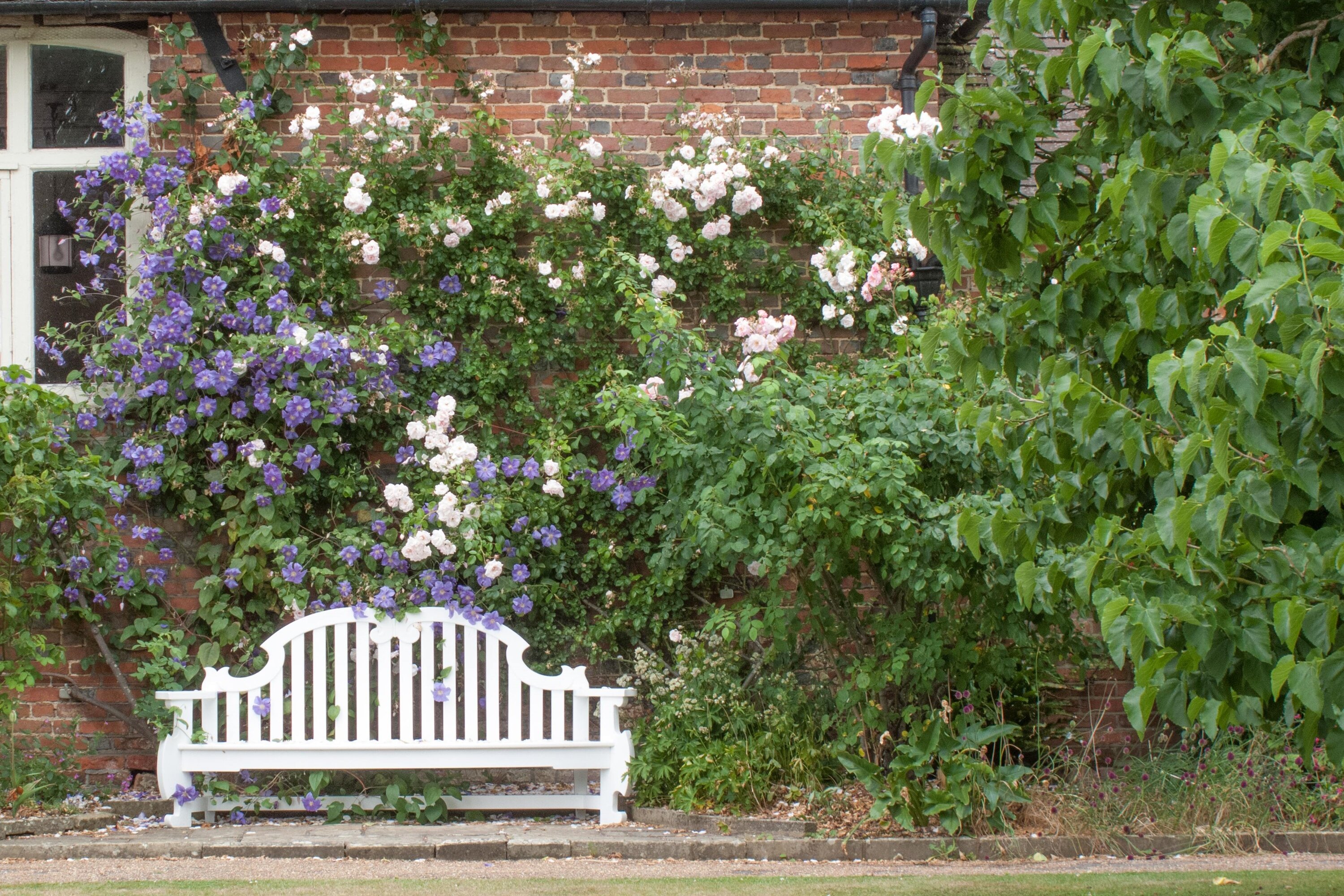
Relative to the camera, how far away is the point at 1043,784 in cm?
486

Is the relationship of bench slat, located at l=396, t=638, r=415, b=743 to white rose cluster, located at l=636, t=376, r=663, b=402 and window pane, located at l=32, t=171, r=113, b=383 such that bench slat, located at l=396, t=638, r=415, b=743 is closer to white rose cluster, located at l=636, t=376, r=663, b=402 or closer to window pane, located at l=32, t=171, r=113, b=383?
white rose cluster, located at l=636, t=376, r=663, b=402

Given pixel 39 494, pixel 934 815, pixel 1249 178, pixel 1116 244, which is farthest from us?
pixel 39 494

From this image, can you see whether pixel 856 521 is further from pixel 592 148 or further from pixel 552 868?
pixel 592 148

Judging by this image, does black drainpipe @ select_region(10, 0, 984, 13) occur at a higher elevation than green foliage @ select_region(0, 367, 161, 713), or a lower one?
higher

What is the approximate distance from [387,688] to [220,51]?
325cm

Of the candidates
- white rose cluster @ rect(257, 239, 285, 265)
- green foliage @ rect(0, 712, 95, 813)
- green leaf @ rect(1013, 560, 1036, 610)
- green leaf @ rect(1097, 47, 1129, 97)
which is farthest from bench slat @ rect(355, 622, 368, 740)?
green leaf @ rect(1097, 47, 1129, 97)

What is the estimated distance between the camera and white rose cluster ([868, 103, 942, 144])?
5.25 metres

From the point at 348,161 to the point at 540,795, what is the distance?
3.22 metres

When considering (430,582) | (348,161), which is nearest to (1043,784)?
(430,582)

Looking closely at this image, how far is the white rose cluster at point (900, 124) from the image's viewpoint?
5250 mm

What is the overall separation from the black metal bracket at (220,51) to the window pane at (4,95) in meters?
1.04

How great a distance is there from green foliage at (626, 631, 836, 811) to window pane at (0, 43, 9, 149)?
412 centimetres

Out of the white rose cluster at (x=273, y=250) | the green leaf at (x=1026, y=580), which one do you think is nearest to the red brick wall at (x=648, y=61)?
the white rose cluster at (x=273, y=250)

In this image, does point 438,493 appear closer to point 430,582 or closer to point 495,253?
point 430,582
